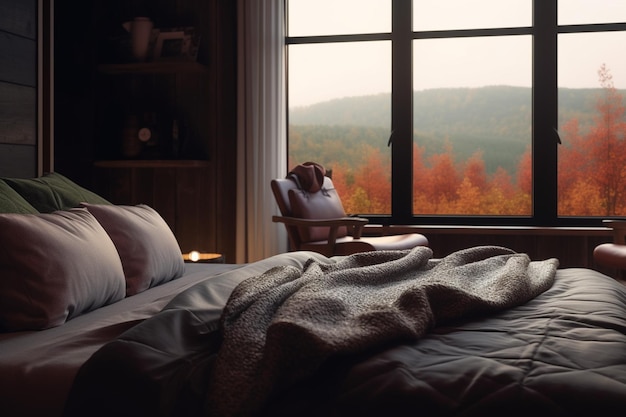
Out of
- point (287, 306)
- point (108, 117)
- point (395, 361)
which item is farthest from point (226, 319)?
point (108, 117)

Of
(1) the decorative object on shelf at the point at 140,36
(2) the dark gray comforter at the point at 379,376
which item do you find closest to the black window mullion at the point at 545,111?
(1) the decorative object on shelf at the point at 140,36

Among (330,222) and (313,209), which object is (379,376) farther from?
(313,209)

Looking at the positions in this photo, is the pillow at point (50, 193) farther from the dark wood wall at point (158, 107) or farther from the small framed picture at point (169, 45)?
the small framed picture at point (169, 45)

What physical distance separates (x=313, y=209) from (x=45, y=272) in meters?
2.84

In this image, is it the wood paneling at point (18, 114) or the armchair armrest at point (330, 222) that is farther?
the armchair armrest at point (330, 222)

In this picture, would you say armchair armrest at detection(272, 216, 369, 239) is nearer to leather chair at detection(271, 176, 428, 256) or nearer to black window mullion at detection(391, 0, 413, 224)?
leather chair at detection(271, 176, 428, 256)

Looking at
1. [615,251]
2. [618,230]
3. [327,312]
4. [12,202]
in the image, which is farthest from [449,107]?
[327,312]

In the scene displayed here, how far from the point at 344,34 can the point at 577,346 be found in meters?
4.12

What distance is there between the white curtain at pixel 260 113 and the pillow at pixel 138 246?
8.66 feet

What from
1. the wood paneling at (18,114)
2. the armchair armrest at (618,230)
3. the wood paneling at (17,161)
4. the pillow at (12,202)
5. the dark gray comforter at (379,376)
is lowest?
the dark gray comforter at (379,376)

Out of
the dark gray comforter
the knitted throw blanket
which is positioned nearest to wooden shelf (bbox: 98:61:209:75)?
the knitted throw blanket

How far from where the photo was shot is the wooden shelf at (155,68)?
495cm

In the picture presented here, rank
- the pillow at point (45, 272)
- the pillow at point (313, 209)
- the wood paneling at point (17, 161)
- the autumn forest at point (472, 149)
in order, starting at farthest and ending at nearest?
1. the autumn forest at point (472, 149)
2. the pillow at point (313, 209)
3. the wood paneling at point (17, 161)
4. the pillow at point (45, 272)

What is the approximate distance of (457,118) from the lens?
16.8ft
